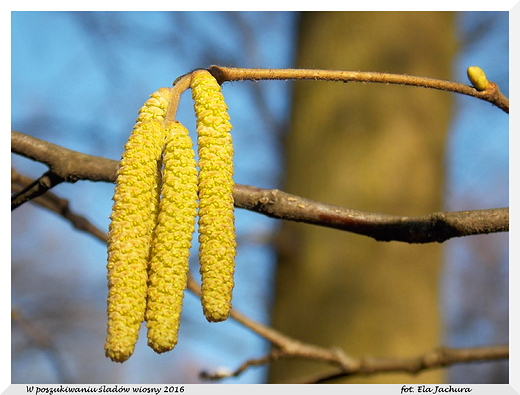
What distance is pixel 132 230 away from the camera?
653mm

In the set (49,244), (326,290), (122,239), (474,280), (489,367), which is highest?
(49,244)

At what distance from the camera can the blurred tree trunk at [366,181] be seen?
267cm

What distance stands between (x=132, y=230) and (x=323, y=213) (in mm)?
376

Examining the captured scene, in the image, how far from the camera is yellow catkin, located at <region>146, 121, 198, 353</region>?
2.06 ft

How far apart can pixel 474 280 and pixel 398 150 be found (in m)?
4.71

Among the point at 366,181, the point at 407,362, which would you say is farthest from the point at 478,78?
the point at 366,181

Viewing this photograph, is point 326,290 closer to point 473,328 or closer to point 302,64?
point 302,64

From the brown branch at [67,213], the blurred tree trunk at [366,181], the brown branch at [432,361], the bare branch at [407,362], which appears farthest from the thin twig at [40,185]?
the blurred tree trunk at [366,181]

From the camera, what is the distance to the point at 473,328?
19.8ft

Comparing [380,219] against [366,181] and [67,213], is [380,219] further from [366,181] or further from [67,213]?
[366,181]

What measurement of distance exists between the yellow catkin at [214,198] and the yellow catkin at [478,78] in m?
0.43

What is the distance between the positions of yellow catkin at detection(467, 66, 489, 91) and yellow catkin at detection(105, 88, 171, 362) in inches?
19.6
